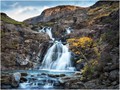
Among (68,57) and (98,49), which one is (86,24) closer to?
(68,57)

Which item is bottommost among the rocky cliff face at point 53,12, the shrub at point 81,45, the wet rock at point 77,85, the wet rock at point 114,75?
the wet rock at point 77,85

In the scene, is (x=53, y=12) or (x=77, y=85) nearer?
(x=77, y=85)

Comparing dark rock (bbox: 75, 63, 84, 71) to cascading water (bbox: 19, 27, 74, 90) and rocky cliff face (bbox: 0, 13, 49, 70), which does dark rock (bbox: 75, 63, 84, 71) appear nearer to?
cascading water (bbox: 19, 27, 74, 90)

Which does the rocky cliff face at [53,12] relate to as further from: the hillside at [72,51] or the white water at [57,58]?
the white water at [57,58]

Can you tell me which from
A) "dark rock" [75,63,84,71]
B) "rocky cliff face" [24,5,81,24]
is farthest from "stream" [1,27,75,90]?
"rocky cliff face" [24,5,81,24]

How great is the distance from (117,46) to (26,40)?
27645 millimetres

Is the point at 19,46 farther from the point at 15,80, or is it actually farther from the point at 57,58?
the point at 15,80

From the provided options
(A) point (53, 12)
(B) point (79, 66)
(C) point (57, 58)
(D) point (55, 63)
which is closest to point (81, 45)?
(B) point (79, 66)

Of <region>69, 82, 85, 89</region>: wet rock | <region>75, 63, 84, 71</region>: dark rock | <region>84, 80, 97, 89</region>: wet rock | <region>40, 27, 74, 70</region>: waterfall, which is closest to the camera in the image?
<region>84, 80, 97, 89</region>: wet rock

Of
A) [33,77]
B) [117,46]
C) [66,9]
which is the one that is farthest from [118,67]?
[66,9]

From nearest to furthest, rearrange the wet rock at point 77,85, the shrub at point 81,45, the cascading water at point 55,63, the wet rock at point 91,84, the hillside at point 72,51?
the wet rock at point 91,84, the hillside at point 72,51, the wet rock at point 77,85, the cascading water at point 55,63, the shrub at point 81,45

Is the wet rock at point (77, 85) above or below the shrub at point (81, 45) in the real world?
below

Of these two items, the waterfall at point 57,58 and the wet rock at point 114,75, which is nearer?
the wet rock at point 114,75

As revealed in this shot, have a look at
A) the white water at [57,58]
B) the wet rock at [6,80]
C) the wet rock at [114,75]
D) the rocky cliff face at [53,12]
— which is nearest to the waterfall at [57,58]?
the white water at [57,58]
